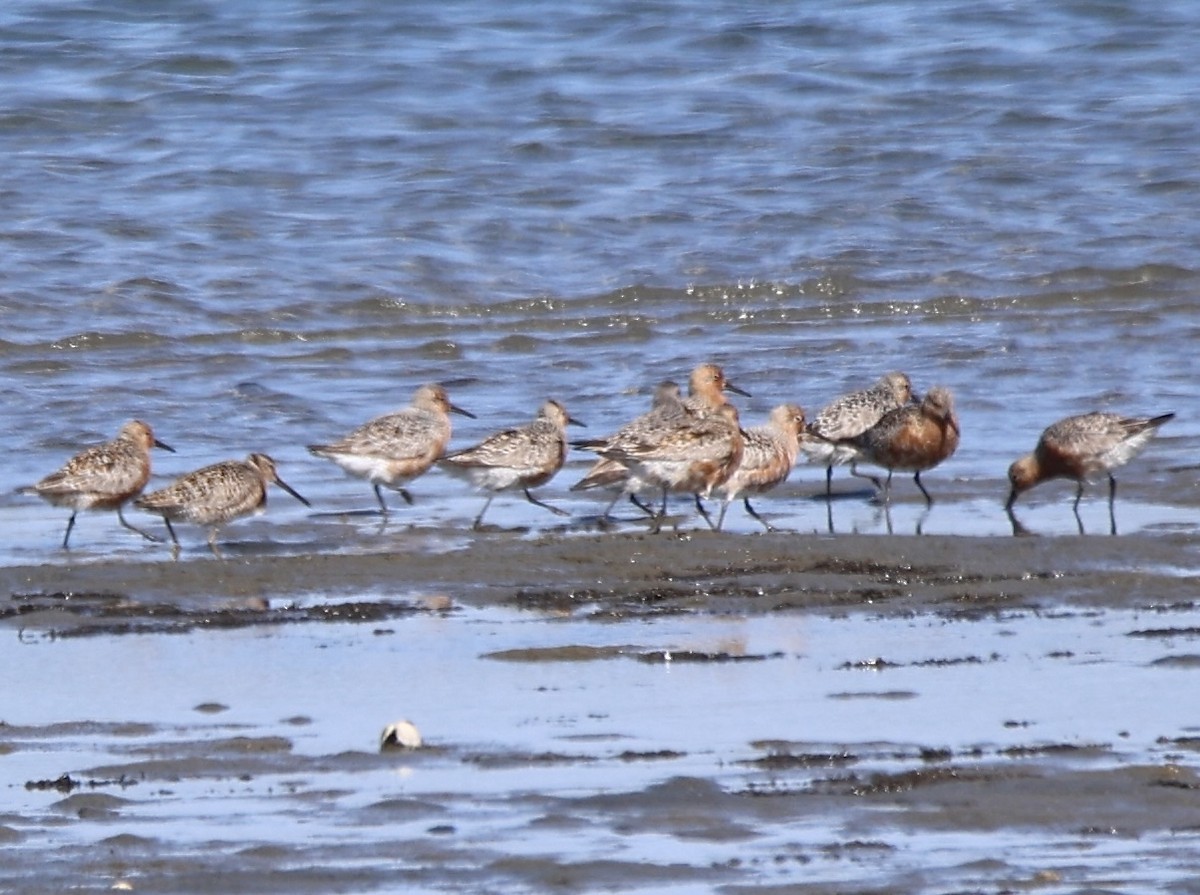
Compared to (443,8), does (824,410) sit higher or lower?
lower

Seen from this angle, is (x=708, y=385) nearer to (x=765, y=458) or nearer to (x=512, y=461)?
(x=765, y=458)

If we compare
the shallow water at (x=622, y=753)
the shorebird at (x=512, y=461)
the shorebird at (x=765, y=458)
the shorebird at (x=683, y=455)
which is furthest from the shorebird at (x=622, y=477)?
the shallow water at (x=622, y=753)

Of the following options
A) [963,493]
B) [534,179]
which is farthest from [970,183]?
[963,493]

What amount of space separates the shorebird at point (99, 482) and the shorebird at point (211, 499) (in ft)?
0.72

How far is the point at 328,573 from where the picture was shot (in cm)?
977

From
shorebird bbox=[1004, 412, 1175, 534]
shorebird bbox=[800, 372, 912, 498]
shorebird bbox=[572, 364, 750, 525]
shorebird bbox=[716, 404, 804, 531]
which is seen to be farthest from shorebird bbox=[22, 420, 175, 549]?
shorebird bbox=[1004, 412, 1175, 534]

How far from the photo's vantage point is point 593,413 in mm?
14328

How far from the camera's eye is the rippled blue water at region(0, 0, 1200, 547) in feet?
49.3

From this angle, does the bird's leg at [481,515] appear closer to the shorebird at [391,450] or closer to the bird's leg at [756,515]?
the shorebird at [391,450]

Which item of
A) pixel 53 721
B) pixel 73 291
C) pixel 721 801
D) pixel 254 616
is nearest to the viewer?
pixel 721 801

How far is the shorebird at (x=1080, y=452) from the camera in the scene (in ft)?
38.0

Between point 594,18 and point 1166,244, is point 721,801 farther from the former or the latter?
point 594,18

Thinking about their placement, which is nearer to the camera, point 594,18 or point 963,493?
point 963,493

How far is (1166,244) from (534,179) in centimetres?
589
